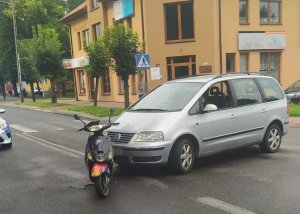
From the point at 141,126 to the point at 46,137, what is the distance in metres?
6.64

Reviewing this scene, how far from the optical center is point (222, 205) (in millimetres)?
5312

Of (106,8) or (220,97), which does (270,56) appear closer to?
(106,8)

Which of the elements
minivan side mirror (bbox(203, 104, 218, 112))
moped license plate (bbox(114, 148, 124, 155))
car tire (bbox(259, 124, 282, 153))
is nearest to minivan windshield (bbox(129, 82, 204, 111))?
minivan side mirror (bbox(203, 104, 218, 112))

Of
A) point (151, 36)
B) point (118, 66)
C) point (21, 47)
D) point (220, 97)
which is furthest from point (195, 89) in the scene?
point (21, 47)

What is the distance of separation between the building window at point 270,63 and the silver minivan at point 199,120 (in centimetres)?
1651

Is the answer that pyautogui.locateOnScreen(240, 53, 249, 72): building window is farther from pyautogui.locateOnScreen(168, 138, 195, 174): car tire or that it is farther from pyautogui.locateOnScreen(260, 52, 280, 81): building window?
pyautogui.locateOnScreen(168, 138, 195, 174): car tire

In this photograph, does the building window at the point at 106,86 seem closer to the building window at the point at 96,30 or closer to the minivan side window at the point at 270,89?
the building window at the point at 96,30

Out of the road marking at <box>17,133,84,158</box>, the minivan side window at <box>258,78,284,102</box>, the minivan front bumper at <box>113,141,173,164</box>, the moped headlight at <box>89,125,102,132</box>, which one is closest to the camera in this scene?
the moped headlight at <box>89,125,102,132</box>

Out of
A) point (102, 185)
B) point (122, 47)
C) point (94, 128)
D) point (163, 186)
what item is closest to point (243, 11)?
point (122, 47)

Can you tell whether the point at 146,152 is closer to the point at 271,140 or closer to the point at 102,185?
the point at 102,185

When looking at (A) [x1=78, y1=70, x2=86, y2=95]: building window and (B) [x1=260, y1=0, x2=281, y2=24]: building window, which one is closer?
(B) [x1=260, y1=0, x2=281, y2=24]: building window

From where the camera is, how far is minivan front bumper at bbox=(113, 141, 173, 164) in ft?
21.8

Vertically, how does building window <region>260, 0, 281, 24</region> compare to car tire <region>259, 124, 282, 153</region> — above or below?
above

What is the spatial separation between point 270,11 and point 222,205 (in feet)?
71.7
